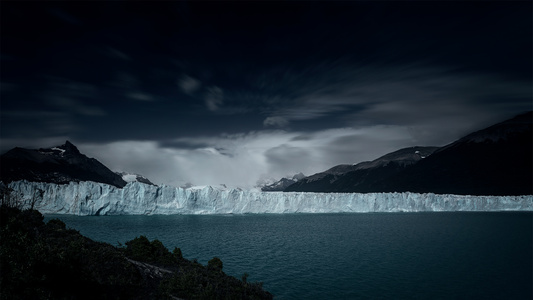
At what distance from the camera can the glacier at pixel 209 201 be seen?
3898 inches

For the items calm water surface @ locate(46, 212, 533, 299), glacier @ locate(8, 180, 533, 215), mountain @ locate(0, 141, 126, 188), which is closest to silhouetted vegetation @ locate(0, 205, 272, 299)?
calm water surface @ locate(46, 212, 533, 299)

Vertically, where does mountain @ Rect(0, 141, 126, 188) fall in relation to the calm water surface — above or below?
above

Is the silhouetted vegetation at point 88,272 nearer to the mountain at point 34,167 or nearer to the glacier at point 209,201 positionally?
the glacier at point 209,201

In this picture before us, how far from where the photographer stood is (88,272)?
17375mm

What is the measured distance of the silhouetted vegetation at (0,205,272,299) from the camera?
504 inches

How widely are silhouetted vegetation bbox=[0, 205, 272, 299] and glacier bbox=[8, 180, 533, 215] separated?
264 ft

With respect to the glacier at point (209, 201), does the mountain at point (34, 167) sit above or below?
above

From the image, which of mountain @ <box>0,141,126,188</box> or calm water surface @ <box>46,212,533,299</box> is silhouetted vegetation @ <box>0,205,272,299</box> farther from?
mountain @ <box>0,141,126,188</box>

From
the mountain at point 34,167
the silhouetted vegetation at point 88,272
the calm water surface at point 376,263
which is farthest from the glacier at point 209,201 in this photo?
the silhouetted vegetation at point 88,272

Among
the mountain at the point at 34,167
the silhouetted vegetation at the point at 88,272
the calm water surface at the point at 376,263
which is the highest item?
the mountain at the point at 34,167

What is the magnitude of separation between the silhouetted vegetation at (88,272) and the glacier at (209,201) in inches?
3163

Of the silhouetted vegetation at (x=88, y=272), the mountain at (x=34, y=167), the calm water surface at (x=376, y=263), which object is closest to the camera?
the silhouetted vegetation at (x=88, y=272)

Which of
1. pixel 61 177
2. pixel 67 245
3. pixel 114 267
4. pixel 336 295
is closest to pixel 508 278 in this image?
pixel 336 295

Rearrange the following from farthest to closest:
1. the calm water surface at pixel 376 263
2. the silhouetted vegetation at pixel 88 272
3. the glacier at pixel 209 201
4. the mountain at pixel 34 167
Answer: the mountain at pixel 34 167 → the glacier at pixel 209 201 → the calm water surface at pixel 376 263 → the silhouetted vegetation at pixel 88 272
